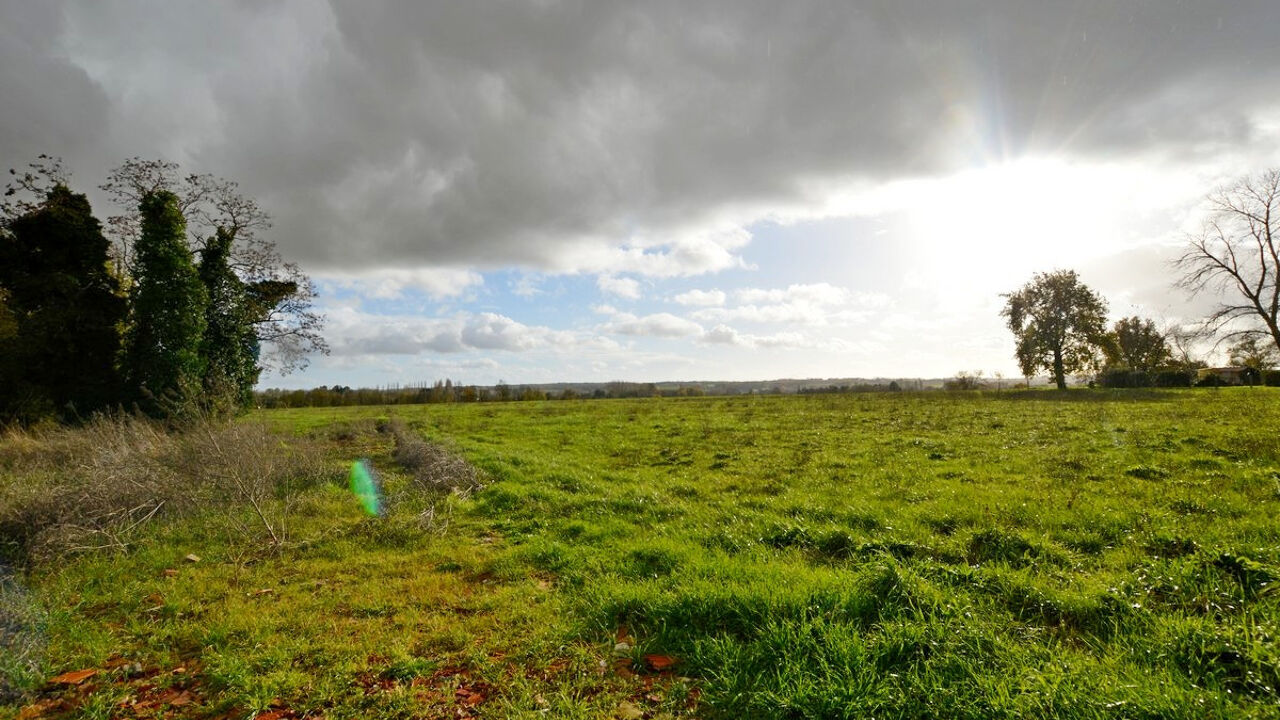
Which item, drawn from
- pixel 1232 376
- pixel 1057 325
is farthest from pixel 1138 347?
pixel 1057 325

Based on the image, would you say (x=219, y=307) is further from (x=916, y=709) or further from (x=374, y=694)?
(x=916, y=709)

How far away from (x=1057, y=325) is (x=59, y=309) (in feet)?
233

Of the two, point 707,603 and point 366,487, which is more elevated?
point 707,603

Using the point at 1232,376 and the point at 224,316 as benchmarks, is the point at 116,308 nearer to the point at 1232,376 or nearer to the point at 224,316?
the point at 224,316

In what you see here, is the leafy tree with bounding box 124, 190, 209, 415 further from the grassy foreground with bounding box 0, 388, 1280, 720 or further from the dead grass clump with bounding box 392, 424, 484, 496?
the grassy foreground with bounding box 0, 388, 1280, 720

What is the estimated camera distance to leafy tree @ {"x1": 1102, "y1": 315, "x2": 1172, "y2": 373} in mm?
59531

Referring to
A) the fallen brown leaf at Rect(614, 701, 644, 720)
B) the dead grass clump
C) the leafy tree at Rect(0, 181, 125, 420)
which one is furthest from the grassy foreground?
the leafy tree at Rect(0, 181, 125, 420)

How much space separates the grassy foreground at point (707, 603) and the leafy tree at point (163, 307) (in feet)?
44.3

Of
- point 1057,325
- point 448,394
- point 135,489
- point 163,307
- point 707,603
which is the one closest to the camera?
point 707,603

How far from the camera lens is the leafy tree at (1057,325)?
158 feet

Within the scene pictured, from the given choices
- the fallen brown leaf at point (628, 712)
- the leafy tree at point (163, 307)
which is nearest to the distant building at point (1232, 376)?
the fallen brown leaf at point (628, 712)

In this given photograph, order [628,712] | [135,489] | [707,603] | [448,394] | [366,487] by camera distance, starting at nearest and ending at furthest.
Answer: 1. [628,712]
2. [707,603]
3. [135,489]
4. [366,487]
5. [448,394]

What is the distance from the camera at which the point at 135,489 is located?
335 inches

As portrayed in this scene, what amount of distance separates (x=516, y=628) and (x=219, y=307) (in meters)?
24.4
